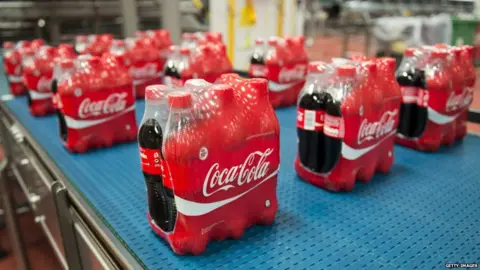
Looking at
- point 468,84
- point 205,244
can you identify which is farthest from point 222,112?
point 468,84

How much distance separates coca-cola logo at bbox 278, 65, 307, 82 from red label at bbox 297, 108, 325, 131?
107 centimetres

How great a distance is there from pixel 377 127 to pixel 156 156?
0.81 metres

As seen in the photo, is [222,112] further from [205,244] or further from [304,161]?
[304,161]

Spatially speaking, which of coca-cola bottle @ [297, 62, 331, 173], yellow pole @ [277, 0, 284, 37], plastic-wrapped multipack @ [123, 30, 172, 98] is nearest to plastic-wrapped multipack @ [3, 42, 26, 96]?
plastic-wrapped multipack @ [123, 30, 172, 98]

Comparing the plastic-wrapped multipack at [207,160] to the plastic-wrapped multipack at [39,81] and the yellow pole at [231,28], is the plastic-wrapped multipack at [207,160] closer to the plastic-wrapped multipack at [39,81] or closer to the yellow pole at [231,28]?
the plastic-wrapped multipack at [39,81]

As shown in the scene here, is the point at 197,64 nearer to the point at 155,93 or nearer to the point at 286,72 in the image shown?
the point at 286,72

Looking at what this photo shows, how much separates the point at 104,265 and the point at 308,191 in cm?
74

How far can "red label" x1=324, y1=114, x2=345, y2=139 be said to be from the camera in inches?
53.1

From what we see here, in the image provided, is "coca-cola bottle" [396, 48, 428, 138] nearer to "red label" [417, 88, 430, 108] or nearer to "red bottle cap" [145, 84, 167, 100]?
"red label" [417, 88, 430, 108]

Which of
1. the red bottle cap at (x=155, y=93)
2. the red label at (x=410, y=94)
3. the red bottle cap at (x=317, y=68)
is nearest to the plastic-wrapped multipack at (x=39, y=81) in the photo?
the red bottle cap at (x=155, y=93)

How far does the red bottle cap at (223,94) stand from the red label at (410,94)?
1036 millimetres

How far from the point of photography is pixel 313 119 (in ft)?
4.60

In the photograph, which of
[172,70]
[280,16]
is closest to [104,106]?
[172,70]

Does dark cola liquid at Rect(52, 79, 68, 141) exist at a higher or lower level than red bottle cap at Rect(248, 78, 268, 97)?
lower
